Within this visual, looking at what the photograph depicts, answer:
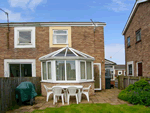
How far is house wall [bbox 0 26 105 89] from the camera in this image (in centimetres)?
1376

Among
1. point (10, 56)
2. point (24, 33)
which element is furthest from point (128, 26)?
point (10, 56)

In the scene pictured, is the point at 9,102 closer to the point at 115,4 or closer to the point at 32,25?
the point at 32,25

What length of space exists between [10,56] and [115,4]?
9.66 meters

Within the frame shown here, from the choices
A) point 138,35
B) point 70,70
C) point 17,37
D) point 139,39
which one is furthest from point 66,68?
point 138,35

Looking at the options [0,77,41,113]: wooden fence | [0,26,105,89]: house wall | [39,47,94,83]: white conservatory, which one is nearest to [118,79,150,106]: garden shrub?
[39,47,94,83]: white conservatory

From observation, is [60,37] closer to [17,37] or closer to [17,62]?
[17,37]

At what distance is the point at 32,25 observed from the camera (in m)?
14.0

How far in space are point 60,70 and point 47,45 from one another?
408 centimetres

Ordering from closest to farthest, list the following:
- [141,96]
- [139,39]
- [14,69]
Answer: [141,96] → [139,39] → [14,69]

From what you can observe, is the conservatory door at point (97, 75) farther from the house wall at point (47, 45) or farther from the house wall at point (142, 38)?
the house wall at point (142, 38)

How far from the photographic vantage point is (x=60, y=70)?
34.5 feet

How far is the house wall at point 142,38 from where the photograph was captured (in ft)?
38.2

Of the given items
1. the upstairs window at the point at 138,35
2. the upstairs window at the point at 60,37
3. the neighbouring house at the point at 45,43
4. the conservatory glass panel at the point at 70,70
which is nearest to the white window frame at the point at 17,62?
the neighbouring house at the point at 45,43

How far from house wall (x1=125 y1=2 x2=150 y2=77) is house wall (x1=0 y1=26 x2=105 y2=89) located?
3.06 metres
